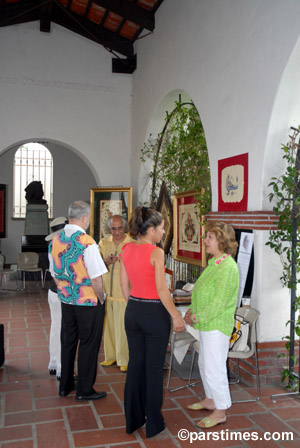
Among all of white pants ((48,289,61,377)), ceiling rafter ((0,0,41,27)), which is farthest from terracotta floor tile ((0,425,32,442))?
ceiling rafter ((0,0,41,27))

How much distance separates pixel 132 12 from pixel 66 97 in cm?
218

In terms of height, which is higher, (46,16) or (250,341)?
(46,16)

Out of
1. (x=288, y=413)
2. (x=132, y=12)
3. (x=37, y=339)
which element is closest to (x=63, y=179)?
(x=132, y=12)

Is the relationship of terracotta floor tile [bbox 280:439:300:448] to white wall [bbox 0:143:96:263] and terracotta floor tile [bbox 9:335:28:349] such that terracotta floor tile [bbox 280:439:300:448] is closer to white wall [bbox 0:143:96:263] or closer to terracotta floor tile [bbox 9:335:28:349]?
terracotta floor tile [bbox 9:335:28:349]

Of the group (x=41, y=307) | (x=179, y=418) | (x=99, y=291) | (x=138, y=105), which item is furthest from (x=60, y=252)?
(x=138, y=105)

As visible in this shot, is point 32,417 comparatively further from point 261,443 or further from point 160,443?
point 261,443

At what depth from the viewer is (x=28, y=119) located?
29.3ft

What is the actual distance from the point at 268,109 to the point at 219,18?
5.49 feet

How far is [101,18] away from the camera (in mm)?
8859

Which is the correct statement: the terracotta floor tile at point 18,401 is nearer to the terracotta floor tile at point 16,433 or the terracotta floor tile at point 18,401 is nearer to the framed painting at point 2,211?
the terracotta floor tile at point 16,433

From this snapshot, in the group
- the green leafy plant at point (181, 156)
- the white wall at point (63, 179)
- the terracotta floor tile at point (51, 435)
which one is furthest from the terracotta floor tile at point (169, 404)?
the white wall at point (63, 179)

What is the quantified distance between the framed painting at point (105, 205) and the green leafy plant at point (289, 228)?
456 centimetres

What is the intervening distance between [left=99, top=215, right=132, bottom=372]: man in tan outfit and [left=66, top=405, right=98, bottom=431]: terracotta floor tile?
932mm

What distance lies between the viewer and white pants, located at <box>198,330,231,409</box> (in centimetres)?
326
